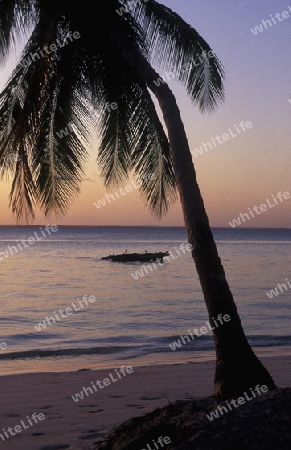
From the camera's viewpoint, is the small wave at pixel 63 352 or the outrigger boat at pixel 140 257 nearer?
the small wave at pixel 63 352

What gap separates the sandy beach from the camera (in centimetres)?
752

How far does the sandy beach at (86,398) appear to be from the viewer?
7.52 metres

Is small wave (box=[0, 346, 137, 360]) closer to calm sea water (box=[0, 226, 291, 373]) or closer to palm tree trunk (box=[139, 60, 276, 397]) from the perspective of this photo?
calm sea water (box=[0, 226, 291, 373])

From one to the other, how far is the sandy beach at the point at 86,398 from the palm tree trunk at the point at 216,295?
1.86 m

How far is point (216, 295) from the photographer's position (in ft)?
21.8

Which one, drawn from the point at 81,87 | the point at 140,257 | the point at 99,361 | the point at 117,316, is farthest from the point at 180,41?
the point at 140,257

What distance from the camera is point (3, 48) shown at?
8.98m

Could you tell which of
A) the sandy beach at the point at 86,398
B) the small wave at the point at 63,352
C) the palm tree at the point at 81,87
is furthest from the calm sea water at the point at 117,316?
the palm tree at the point at 81,87

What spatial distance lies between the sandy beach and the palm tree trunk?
6.11ft

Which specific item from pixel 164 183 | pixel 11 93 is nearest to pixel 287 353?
pixel 164 183

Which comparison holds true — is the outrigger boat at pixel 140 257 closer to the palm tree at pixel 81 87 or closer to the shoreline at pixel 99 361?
the shoreline at pixel 99 361

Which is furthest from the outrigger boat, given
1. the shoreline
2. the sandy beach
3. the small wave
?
the sandy beach

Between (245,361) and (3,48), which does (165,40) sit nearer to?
(3,48)

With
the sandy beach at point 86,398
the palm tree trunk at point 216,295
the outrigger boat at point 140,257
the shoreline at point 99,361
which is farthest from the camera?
the outrigger boat at point 140,257
